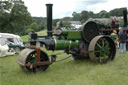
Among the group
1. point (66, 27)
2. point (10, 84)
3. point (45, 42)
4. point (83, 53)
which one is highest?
point (66, 27)

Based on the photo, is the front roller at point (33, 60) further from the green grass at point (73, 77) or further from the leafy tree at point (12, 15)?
the leafy tree at point (12, 15)

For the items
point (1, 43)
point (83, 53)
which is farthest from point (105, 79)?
point (1, 43)

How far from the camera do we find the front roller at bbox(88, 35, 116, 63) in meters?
6.91

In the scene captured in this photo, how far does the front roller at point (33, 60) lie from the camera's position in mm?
5683

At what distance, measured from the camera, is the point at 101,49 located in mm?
7152

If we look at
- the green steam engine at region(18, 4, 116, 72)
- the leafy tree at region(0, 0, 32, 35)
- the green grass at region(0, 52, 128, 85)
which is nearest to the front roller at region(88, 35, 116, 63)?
the green steam engine at region(18, 4, 116, 72)

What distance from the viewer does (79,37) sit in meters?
7.23

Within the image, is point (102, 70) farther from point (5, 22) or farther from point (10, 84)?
point (5, 22)

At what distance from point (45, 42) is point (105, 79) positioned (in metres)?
2.38

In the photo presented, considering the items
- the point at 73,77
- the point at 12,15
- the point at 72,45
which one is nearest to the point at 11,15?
the point at 12,15

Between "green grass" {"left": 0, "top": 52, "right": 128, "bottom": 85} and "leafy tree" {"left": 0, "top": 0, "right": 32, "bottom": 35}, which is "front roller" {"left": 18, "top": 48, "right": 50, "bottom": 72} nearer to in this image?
"green grass" {"left": 0, "top": 52, "right": 128, "bottom": 85}

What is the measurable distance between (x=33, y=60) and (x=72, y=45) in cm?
174

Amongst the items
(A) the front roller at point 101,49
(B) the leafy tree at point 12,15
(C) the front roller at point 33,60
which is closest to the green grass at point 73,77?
(C) the front roller at point 33,60

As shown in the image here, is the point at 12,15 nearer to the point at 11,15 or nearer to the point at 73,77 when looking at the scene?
the point at 11,15
